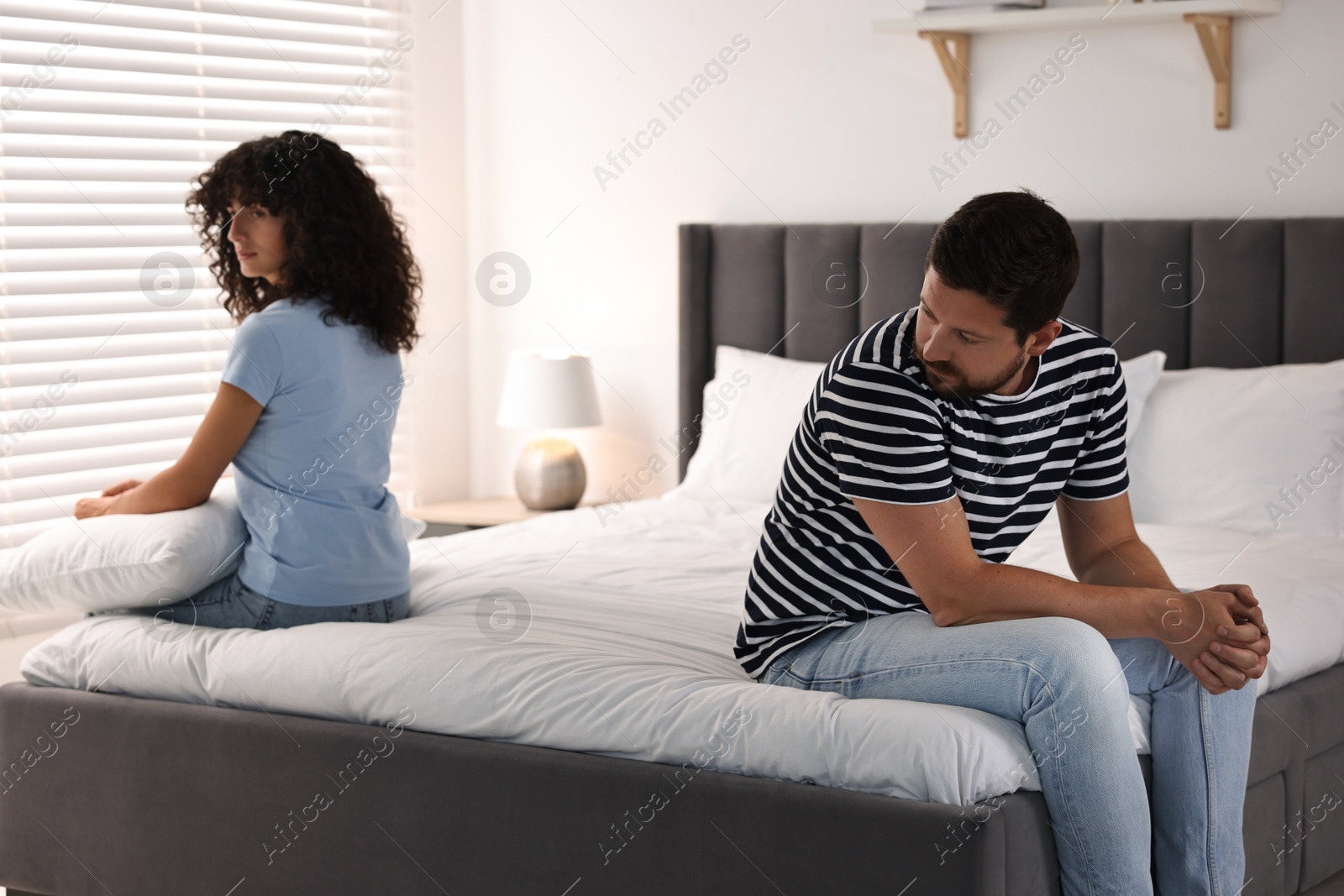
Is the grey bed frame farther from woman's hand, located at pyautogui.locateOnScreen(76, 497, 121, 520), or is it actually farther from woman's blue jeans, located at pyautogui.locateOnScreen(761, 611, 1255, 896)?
woman's hand, located at pyautogui.locateOnScreen(76, 497, 121, 520)

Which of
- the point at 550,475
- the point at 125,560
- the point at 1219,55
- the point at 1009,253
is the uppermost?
the point at 1219,55

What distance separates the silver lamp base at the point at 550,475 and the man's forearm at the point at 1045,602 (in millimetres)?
2281

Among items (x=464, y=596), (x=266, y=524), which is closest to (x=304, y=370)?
(x=266, y=524)

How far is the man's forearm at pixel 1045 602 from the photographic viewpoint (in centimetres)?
173

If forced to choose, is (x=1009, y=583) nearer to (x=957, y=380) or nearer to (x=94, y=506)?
(x=957, y=380)

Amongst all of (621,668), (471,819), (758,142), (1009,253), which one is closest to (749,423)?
(758,142)

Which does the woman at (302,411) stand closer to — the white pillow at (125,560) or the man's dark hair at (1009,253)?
the white pillow at (125,560)

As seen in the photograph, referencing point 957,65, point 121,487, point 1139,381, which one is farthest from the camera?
point 957,65

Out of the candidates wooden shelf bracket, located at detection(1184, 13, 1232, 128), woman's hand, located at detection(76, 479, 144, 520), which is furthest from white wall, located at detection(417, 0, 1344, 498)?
woman's hand, located at detection(76, 479, 144, 520)

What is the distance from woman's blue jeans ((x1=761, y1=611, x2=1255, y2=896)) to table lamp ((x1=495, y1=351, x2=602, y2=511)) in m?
2.08

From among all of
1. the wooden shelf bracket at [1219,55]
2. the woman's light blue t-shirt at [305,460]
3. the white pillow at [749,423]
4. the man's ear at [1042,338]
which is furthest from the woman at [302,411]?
the wooden shelf bracket at [1219,55]

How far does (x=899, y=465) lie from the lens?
67.0 inches

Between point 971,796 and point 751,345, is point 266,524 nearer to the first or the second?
point 971,796

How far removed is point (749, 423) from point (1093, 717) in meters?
1.94
